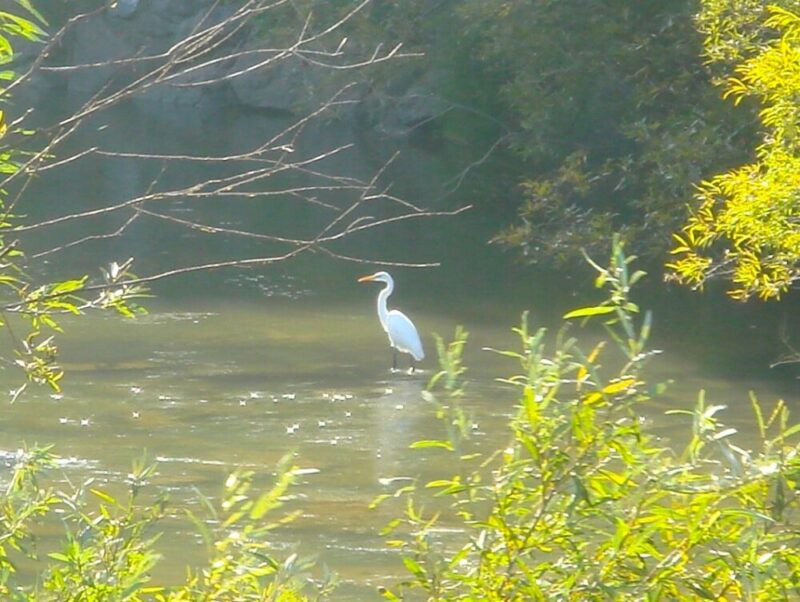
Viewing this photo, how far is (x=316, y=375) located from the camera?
1182 cm

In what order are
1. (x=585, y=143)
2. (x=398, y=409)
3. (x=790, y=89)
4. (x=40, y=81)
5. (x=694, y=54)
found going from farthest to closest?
1. (x=40, y=81)
2. (x=585, y=143)
3. (x=694, y=54)
4. (x=398, y=409)
5. (x=790, y=89)

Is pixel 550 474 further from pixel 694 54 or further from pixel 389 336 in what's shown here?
pixel 694 54

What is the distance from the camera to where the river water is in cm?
880

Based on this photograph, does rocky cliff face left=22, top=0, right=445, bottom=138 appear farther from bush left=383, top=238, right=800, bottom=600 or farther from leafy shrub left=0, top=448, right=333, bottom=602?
bush left=383, top=238, right=800, bottom=600

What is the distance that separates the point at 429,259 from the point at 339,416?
24.4 ft

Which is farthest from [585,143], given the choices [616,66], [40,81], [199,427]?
[40,81]

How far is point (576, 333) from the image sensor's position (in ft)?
44.2

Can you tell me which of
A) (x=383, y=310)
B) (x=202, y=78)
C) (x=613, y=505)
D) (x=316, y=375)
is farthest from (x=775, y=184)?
(x=202, y=78)

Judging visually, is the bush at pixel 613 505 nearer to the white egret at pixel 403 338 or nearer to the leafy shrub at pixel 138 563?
the leafy shrub at pixel 138 563

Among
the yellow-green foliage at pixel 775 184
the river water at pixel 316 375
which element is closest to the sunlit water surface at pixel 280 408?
the river water at pixel 316 375

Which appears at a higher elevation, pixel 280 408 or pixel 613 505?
pixel 613 505

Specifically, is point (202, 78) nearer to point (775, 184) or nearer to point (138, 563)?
point (775, 184)

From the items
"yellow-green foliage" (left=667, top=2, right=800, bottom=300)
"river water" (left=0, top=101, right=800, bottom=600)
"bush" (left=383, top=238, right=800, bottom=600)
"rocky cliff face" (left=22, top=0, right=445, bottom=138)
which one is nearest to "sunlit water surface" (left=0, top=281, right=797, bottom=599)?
"river water" (left=0, top=101, right=800, bottom=600)

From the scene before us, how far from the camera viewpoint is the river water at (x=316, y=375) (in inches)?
346
